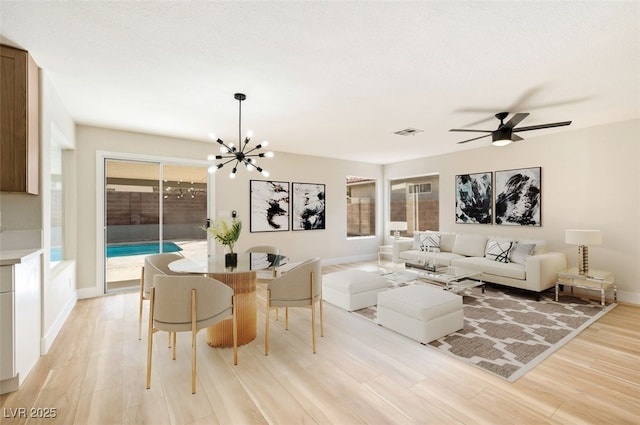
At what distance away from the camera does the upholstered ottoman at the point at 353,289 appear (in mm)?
3842

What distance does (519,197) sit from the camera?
5.28 metres

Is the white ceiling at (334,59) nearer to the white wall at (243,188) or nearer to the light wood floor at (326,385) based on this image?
the white wall at (243,188)

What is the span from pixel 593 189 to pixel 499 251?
5.32 feet

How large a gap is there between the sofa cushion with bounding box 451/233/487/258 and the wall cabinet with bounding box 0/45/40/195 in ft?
20.5

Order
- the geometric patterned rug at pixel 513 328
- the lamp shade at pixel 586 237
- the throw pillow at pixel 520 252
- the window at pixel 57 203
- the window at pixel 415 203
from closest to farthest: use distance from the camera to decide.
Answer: the geometric patterned rug at pixel 513 328
the window at pixel 57 203
the lamp shade at pixel 586 237
the throw pillow at pixel 520 252
the window at pixel 415 203

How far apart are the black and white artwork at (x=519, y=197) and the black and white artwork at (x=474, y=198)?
175mm

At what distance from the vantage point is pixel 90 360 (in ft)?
8.46

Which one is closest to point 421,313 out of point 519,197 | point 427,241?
point 427,241

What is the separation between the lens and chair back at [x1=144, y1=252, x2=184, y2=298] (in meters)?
2.96

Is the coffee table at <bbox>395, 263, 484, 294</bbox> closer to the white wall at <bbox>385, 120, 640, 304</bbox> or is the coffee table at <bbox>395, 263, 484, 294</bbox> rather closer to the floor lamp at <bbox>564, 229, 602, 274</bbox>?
the floor lamp at <bbox>564, 229, 602, 274</bbox>

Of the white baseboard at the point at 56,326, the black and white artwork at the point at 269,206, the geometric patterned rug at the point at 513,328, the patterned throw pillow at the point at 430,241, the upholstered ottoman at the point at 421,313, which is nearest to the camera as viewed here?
the geometric patterned rug at the point at 513,328

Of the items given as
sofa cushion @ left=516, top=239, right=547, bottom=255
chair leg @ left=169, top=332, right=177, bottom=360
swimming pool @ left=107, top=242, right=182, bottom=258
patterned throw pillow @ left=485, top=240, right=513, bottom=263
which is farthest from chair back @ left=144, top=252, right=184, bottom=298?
sofa cushion @ left=516, top=239, right=547, bottom=255

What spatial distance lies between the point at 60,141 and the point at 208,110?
199cm

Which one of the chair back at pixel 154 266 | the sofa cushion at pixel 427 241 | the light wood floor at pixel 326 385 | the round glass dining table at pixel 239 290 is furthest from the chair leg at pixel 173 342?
the sofa cushion at pixel 427 241
